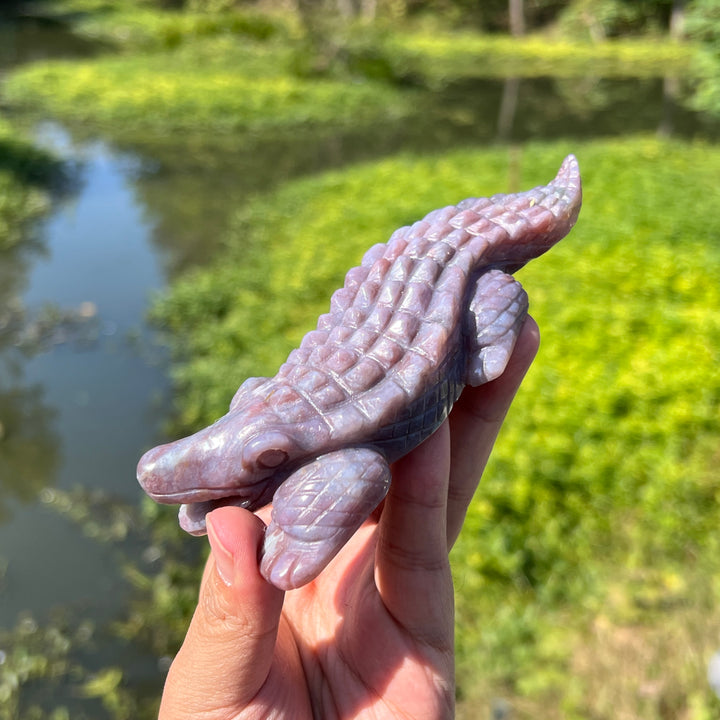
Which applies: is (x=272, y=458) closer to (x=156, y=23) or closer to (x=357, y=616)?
(x=357, y=616)

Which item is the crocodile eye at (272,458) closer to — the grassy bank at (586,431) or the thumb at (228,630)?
the thumb at (228,630)

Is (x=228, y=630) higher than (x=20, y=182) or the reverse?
higher

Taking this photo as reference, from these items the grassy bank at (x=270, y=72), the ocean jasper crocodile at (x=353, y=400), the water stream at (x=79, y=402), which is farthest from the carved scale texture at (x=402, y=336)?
the grassy bank at (x=270, y=72)

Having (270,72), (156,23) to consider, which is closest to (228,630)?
(270,72)

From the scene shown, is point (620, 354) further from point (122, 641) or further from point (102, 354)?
point (102, 354)

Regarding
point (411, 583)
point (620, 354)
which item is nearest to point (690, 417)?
point (620, 354)

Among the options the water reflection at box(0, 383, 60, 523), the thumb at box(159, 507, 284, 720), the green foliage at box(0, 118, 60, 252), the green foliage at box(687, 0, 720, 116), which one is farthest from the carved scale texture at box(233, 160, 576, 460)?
the green foliage at box(0, 118, 60, 252)
